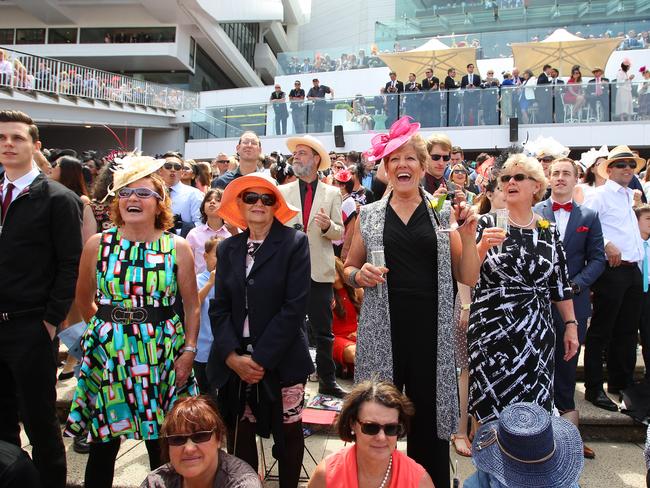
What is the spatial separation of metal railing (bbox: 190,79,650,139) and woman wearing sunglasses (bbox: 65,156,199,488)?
13.5 m

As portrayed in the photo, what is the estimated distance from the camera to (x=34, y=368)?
2.88 m

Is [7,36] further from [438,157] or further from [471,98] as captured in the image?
[438,157]

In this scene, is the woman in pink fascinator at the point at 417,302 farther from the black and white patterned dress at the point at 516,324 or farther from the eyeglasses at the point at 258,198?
the eyeglasses at the point at 258,198

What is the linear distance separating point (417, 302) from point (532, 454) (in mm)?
877

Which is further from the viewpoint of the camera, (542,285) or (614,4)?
(614,4)

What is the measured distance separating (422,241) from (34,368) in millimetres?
2167

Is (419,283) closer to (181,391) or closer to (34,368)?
(181,391)

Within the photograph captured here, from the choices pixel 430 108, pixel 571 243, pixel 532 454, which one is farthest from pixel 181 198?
pixel 430 108

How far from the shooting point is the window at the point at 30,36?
31.3 metres

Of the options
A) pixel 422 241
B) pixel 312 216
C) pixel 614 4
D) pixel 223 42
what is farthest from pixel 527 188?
pixel 223 42

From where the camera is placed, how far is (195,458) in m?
2.44

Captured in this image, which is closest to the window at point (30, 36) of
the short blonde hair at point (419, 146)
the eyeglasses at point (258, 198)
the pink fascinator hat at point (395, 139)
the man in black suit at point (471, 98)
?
the man in black suit at point (471, 98)

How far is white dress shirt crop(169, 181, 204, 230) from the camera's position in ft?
18.3

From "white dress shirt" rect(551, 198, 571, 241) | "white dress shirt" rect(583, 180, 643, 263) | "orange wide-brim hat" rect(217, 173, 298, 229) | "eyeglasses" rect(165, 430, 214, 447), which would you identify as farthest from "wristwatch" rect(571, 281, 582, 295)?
"eyeglasses" rect(165, 430, 214, 447)
